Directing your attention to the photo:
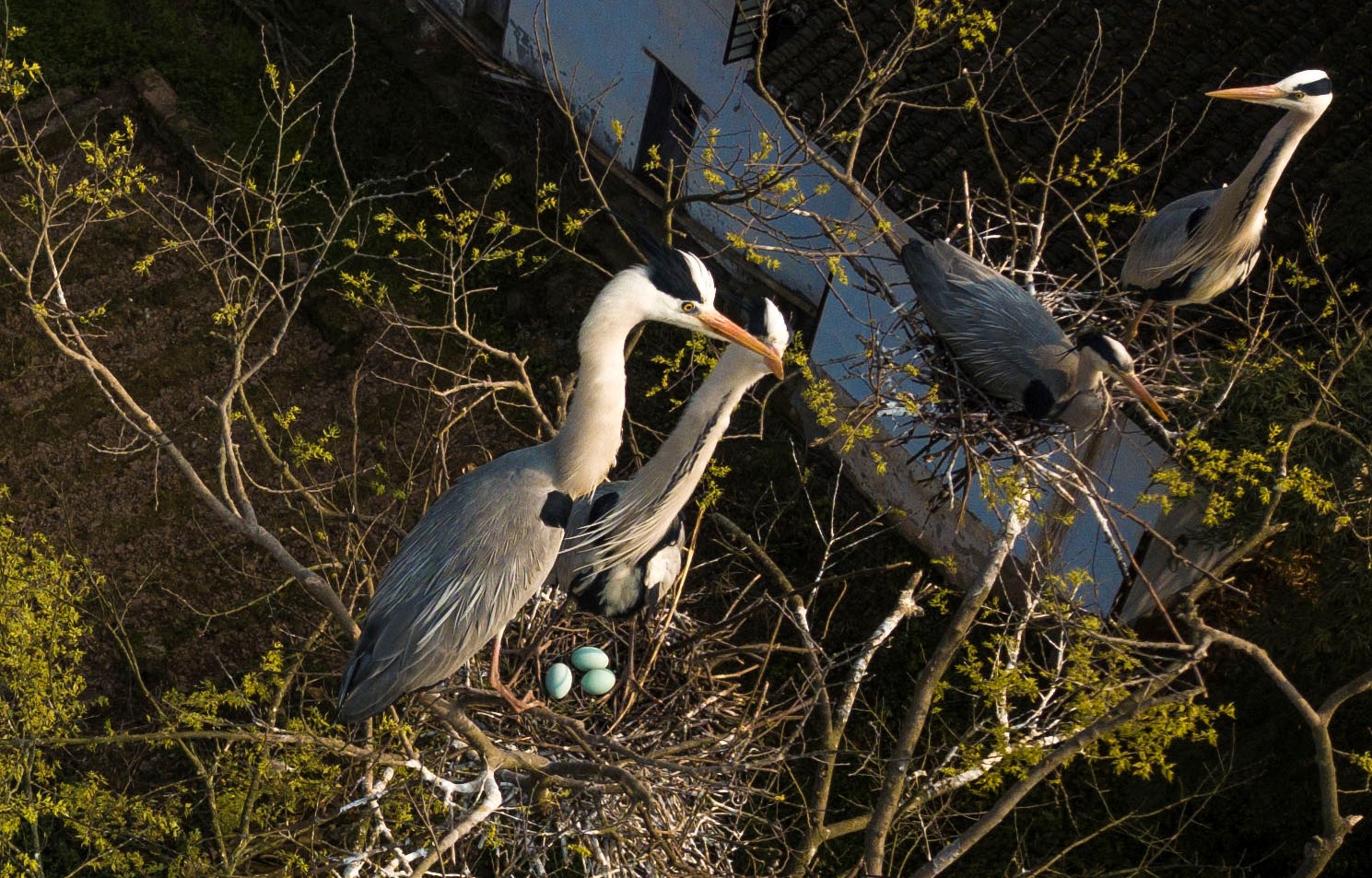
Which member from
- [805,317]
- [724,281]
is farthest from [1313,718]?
[724,281]

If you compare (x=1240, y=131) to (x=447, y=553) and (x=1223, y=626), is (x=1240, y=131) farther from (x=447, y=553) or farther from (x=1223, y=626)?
(x=447, y=553)

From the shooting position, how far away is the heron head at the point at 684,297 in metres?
6.02

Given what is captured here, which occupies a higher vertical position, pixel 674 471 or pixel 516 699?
pixel 674 471

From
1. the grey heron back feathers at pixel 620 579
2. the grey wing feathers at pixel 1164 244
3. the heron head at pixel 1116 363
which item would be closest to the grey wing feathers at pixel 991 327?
the heron head at pixel 1116 363

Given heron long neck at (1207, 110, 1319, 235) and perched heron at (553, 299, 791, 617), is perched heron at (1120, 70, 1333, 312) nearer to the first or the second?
heron long neck at (1207, 110, 1319, 235)

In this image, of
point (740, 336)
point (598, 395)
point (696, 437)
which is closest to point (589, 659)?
point (696, 437)

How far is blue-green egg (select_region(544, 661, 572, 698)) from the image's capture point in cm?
671

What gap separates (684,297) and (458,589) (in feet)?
5.29

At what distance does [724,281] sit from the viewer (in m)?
13.4

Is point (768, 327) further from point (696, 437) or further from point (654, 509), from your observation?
point (654, 509)

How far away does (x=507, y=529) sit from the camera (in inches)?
251

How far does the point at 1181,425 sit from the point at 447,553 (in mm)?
4255

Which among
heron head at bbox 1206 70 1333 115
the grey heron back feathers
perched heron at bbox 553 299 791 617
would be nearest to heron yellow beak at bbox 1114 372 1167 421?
heron head at bbox 1206 70 1333 115

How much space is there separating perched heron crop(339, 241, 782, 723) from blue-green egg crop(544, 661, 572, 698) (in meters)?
0.17
